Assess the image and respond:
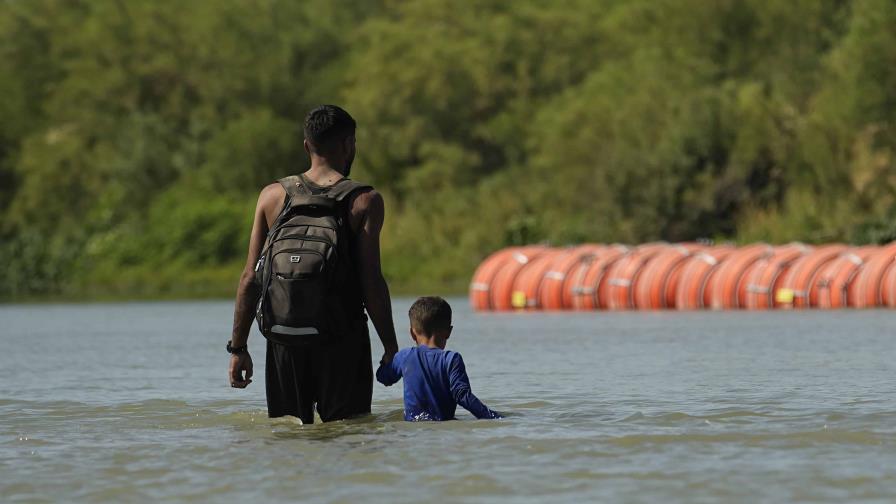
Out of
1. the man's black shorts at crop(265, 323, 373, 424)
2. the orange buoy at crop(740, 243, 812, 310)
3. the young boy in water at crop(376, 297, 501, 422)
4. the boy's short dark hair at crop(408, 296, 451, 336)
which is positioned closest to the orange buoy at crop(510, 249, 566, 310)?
the orange buoy at crop(740, 243, 812, 310)

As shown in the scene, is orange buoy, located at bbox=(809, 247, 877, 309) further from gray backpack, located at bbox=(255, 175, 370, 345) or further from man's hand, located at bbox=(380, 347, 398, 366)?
gray backpack, located at bbox=(255, 175, 370, 345)

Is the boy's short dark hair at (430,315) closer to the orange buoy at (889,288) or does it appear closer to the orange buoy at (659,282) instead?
the orange buoy at (889,288)

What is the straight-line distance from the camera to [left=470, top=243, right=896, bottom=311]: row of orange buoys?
2731 centimetres

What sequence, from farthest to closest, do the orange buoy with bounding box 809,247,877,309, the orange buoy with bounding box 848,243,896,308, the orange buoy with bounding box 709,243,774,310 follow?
the orange buoy with bounding box 709,243,774,310, the orange buoy with bounding box 809,247,877,309, the orange buoy with bounding box 848,243,896,308

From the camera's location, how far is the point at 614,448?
8555 millimetres

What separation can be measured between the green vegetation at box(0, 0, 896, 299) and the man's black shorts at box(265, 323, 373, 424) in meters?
28.7

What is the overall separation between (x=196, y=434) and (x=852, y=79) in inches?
1347

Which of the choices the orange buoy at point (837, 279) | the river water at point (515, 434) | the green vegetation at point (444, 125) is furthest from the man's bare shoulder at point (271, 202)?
the green vegetation at point (444, 125)

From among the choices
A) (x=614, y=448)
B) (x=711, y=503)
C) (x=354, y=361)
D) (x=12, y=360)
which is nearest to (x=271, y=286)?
(x=354, y=361)

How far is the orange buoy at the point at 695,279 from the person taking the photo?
29.4m

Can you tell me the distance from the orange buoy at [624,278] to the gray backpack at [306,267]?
71.5 feet

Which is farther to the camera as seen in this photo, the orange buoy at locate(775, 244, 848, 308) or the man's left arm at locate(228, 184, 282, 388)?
the orange buoy at locate(775, 244, 848, 308)

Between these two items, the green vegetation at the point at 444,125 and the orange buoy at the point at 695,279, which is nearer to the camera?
the orange buoy at the point at 695,279

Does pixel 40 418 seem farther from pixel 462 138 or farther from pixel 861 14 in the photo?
pixel 462 138
